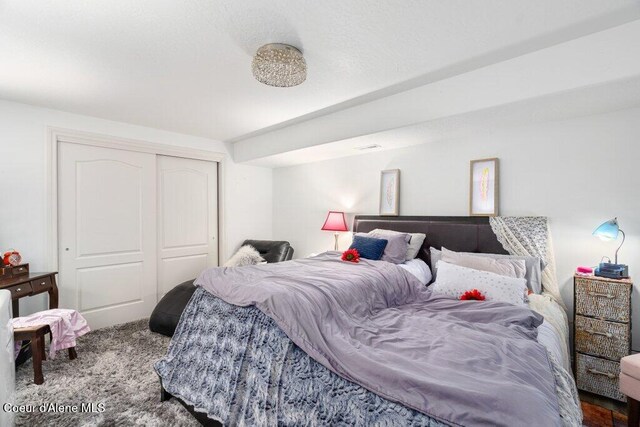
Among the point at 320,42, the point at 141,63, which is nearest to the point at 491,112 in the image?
the point at 320,42

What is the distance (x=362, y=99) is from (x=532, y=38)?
136 centimetres

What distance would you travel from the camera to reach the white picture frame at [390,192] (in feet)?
11.9

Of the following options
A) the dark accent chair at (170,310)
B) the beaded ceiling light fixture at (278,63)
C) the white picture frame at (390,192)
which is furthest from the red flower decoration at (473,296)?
the dark accent chair at (170,310)

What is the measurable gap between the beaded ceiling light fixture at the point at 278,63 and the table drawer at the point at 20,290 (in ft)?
8.87

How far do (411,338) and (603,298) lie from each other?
1679 millimetres

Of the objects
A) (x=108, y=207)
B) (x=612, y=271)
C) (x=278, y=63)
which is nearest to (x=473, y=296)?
(x=612, y=271)

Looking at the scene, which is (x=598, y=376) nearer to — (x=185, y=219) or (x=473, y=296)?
(x=473, y=296)

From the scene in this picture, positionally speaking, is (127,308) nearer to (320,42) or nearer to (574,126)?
(320,42)

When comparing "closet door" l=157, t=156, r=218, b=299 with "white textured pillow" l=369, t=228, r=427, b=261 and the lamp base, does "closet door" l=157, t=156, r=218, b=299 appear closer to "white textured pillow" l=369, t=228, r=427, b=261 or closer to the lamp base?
"white textured pillow" l=369, t=228, r=427, b=261

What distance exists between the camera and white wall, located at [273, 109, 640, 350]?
7.63 ft

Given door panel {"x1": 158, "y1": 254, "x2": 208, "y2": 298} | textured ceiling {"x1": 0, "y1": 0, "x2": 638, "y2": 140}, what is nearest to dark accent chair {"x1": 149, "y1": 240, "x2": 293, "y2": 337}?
door panel {"x1": 158, "y1": 254, "x2": 208, "y2": 298}

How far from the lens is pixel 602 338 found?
216 cm

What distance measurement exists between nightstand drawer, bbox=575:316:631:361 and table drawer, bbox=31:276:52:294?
4508 millimetres

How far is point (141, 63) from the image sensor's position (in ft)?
7.22
